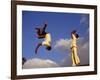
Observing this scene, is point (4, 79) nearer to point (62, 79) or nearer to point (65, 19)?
point (62, 79)

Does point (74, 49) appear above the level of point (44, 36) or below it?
below

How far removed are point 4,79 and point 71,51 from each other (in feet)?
2.15

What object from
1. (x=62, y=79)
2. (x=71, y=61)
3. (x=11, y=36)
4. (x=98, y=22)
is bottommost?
(x=62, y=79)

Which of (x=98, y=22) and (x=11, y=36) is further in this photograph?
(x=98, y=22)

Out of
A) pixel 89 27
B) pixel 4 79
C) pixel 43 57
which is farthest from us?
pixel 89 27

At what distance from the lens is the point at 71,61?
2.03 m

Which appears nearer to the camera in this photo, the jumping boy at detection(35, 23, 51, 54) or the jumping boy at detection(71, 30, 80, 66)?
the jumping boy at detection(35, 23, 51, 54)

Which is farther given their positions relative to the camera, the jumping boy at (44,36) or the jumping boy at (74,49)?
the jumping boy at (74,49)

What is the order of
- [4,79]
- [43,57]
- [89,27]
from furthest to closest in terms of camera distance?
[89,27] → [43,57] → [4,79]

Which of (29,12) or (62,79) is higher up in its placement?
(29,12)

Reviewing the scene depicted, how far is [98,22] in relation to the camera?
7.01 ft

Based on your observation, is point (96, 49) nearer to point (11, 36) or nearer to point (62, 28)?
point (62, 28)

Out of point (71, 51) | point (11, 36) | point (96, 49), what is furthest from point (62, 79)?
point (11, 36)

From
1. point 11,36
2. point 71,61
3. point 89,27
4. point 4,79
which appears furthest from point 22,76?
point 89,27
